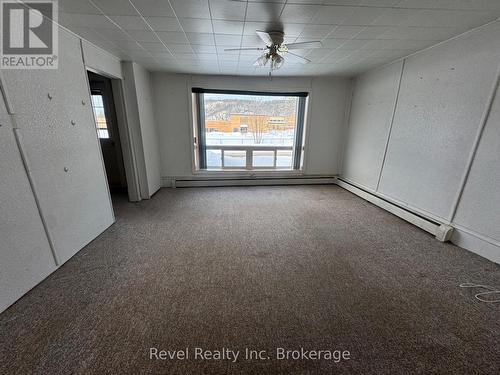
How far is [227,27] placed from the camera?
2.18 m

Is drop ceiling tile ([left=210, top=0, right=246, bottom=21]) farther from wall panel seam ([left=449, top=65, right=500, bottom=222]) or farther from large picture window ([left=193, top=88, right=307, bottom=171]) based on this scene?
wall panel seam ([left=449, top=65, right=500, bottom=222])

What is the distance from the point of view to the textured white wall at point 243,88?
4258 millimetres

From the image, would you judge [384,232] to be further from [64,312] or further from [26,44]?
[26,44]

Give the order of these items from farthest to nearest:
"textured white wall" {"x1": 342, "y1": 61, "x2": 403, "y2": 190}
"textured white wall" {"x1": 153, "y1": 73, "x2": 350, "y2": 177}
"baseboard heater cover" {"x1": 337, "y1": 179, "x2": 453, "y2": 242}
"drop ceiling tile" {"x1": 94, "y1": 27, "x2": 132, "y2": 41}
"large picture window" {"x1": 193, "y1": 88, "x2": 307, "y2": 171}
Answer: "large picture window" {"x1": 193, "y1": 88, "x2": 307, "y2": 171}
"textured white wall" {"x1": 153, "y1": 73, "x2": 350, "y2": 177}
"textured white wall" {"x1": 342, "y1": 61, "x2": 403, "y2": 190}
"baseboard heater cover" {"x1": 337, "y1": 179, "x2": 453, "y2": 242}
"drop ceiling tile" {"x1": 94, "y1": 27, "x2": 132, "y2": 41}

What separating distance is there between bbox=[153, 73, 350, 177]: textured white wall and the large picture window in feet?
0.66

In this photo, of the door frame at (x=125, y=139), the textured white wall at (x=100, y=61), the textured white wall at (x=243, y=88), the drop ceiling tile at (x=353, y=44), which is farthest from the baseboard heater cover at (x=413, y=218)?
the textured white wall at (x=100, y=61)

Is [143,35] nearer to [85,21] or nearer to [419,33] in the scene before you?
[85,21]

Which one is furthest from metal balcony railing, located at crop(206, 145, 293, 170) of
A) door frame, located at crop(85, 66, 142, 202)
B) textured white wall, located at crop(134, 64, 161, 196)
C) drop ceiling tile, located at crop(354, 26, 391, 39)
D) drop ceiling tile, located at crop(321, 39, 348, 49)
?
drop ceiling tile, located at crop(354, 26, 391, 39)

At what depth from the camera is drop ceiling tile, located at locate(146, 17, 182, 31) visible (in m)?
2.01

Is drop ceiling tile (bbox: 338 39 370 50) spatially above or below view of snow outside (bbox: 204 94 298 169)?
above

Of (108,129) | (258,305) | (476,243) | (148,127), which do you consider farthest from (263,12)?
(108,129)

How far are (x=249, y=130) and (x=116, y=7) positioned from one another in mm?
3331

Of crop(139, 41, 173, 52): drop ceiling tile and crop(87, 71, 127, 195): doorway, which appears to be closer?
crop(139, 41, 173, 52): drop ceiling tile

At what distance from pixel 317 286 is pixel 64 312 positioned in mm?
2051
